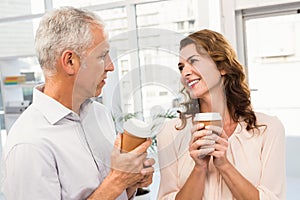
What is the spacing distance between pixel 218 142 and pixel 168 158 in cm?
15

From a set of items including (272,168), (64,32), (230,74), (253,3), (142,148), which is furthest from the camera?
(253,3)

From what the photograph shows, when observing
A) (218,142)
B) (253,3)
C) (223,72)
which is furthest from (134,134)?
(253,3)

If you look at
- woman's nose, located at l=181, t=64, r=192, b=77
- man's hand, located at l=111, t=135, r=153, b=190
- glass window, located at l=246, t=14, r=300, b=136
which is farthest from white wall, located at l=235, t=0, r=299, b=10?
man's hand, located at l=111, t=135, r=153, b=190

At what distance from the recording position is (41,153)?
86cm

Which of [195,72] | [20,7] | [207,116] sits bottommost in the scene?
[207,116]

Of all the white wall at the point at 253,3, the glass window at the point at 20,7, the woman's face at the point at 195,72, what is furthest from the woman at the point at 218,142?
the glass window at the point at 20,7

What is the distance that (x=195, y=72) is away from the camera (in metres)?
0.84

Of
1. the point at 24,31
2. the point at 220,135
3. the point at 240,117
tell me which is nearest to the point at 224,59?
the point at 240,117

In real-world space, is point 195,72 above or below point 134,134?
above

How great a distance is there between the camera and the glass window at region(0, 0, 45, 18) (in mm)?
3721

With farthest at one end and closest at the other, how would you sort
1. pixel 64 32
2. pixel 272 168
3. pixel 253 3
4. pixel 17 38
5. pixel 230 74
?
pixel 17 38 < pixel 253 3 < pixel 230 74 < pixel 272 168 < pixel 64 32

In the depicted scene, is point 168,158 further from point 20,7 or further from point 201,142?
point 20,7

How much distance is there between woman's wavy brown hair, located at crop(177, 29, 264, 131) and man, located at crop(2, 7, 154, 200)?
0.34m

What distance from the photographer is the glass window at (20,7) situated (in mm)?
3721
